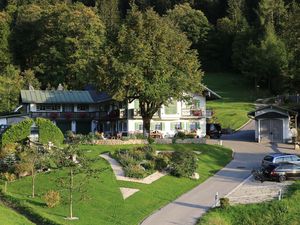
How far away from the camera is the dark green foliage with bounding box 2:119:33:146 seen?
46.6m

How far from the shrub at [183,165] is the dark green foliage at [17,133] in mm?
12799

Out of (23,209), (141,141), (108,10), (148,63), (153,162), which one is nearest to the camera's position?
(23,209)

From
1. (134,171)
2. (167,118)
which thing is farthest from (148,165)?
(167,118)

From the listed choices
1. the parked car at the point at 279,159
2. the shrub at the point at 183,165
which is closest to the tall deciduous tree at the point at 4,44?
the shrub at the point at 183,165

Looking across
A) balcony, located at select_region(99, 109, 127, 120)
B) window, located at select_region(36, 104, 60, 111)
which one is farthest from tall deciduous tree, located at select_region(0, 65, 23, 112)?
balcony, located at select_region(99, 109, 127, 120)

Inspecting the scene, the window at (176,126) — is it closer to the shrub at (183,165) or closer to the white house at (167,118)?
the white house at (167,118)

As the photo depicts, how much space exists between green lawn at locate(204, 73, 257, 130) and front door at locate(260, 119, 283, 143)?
13.5 m

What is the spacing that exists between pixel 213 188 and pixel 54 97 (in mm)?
40743

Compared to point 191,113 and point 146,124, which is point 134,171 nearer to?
point 146,124

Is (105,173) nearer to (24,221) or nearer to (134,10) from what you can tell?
(24,221)

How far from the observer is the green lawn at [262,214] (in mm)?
32688

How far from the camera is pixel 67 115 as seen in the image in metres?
75.8

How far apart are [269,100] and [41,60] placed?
134ft

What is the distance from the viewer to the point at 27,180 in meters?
38.0
